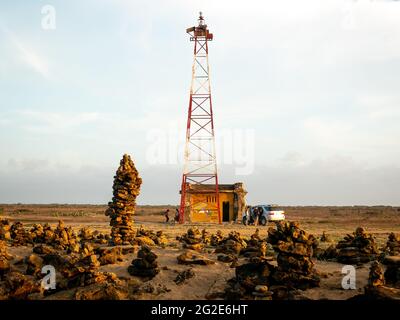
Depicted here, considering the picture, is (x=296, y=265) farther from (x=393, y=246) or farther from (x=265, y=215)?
(x=265, y=215)

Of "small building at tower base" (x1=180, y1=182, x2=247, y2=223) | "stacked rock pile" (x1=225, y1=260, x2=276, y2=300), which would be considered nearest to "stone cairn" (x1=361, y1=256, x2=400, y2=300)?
"stacked rock pile" (x1=225, y1=260, x2=276, y2=300)

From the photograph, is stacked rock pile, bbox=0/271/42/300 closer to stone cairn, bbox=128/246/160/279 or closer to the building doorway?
stone cairn, bbox=128/246/160/279

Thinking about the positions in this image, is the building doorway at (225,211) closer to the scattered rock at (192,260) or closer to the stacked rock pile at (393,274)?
the scattered rock at (192,260)

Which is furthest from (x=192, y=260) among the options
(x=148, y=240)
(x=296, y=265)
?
(x=148, y=240)

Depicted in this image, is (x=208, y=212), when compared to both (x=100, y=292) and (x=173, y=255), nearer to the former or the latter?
(x=173, y=255)

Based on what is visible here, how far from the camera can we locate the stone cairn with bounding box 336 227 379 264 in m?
17.7

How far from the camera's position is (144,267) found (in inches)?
601

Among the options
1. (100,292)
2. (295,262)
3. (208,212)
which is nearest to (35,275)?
(100,292)

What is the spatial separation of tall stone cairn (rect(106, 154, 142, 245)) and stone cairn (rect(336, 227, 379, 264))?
10.7m

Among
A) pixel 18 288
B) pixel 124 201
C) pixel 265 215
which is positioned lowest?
pixel 18 288

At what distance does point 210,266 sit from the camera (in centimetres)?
1648

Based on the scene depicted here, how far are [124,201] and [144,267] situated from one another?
7346 millimetres
